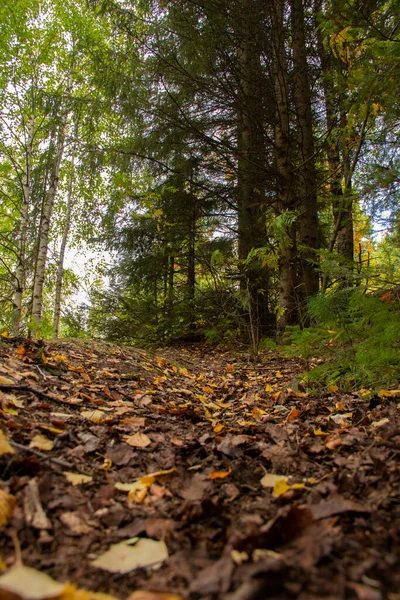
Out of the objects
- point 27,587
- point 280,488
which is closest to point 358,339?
point 280,488

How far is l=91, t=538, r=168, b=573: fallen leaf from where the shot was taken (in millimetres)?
773

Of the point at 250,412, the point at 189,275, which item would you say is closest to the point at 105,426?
the point at 250,412

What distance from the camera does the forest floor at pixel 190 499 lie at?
0.68 meters

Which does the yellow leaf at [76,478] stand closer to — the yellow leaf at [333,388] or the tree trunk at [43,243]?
the yellow leaf at [333,388]

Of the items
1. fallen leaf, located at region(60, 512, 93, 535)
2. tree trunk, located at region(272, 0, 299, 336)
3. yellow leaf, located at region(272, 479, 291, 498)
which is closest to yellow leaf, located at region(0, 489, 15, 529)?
fallen leaf, located at region(60, 512, 93, 535)

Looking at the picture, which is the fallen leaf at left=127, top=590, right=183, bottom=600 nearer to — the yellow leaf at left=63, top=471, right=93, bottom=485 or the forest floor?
the forest floor

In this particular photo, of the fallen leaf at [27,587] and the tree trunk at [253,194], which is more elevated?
the tree trunk at [253,194]

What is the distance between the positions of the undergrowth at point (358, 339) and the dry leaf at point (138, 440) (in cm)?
175

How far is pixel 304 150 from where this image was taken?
20.2ft

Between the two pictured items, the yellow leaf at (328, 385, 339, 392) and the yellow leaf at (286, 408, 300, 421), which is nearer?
the yellow leaf at (286, 408, 300, 421)

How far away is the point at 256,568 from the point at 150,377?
2.91 metres

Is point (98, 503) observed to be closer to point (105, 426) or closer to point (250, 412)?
point (105, 426)

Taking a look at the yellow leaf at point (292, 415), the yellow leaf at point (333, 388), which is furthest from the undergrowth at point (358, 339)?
the yellow leaf at point (292, 415)

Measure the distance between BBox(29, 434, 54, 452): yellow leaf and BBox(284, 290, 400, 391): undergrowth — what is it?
7.02 ft
